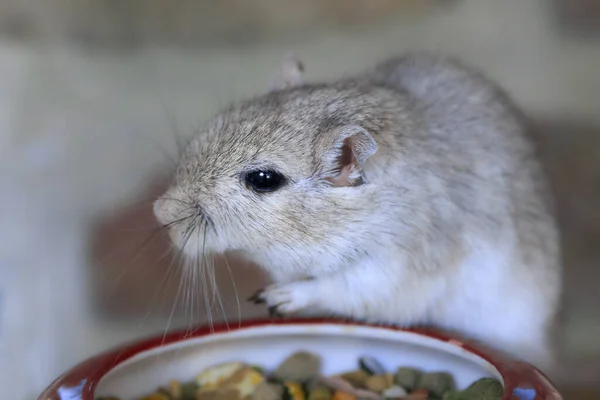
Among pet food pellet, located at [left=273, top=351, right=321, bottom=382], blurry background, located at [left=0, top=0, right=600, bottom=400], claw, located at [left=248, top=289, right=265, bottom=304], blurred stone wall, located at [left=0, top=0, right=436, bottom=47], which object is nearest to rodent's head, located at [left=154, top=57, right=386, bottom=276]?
claw, located at [left=248, top=289, right=265, bottom=304]

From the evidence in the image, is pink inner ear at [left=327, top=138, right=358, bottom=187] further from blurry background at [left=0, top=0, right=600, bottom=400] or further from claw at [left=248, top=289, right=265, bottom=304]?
blurry background at [left=0, top=0, right=600, bottom=400]

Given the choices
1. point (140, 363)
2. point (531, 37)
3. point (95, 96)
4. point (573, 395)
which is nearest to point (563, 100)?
point (531, 37)

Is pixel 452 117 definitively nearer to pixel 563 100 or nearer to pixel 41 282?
pixel 563 100

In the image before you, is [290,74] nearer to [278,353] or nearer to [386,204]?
[386,204]

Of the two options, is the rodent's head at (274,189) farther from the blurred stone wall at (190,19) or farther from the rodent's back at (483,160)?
the blurred stone wall at (190,19)

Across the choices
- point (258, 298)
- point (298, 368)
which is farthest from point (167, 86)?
point (298, 368)
